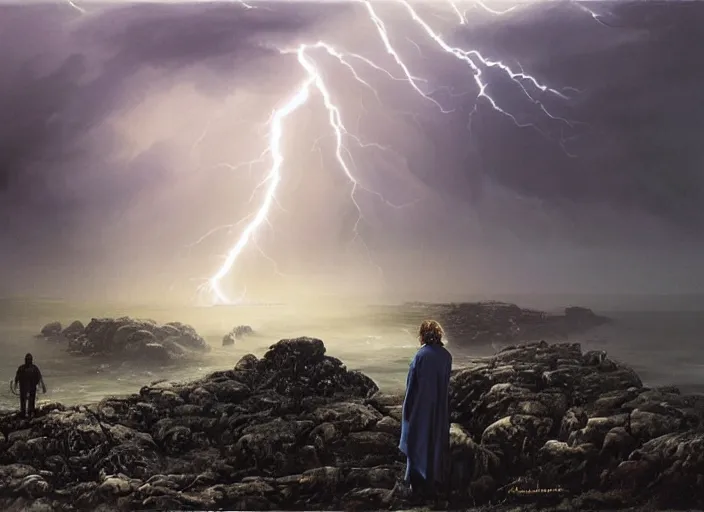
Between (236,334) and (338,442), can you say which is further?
(236,334)

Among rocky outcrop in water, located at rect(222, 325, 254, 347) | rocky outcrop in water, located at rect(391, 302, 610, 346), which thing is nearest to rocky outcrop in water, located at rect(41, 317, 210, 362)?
rocky outcrop in water, located at rect(222, 325, 254, 347)

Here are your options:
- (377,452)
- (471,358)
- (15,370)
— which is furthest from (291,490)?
(15,370)

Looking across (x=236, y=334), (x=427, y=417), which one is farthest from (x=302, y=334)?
(x=427, y=417)

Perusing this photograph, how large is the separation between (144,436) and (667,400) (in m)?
4.09

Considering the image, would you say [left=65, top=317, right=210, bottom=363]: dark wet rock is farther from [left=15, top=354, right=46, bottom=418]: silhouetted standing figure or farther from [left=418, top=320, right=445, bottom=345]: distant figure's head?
[left=418, top=320, right=445, bottom=345]: distant figure's head

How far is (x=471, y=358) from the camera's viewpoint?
210 inches

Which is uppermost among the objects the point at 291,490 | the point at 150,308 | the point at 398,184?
the point at 398,184

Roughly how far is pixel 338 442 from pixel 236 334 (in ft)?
4.00

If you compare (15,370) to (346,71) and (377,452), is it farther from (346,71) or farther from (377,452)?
(346,71)

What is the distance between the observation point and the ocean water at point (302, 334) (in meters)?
5.27

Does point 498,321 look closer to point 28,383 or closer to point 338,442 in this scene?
point 338,442

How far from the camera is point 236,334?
5414 millimetres

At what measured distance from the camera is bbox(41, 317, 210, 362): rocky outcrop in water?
535 centimetres

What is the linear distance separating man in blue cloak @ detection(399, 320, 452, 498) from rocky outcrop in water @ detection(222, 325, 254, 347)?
1443 mm
